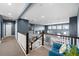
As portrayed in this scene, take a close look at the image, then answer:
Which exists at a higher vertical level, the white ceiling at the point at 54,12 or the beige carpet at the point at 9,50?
the white ceiling at the point at 54,12

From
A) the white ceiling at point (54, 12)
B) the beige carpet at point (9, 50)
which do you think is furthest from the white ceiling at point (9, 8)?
the beige carpet at point (9, 50)

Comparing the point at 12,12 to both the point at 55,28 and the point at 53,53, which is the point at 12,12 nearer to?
the point at 55,28

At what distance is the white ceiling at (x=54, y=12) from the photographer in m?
2.48

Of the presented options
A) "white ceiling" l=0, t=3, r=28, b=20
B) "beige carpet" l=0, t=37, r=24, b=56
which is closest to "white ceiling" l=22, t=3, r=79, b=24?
"white ceiling" l=0, t=3, r=28, b=20

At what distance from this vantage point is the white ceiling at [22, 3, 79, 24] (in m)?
2.48

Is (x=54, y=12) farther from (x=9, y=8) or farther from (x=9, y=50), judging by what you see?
(x=9, y=50)

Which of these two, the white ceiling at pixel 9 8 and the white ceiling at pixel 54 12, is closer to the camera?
the white ceiling at pixel 54 12

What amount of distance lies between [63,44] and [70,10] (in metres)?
0.94

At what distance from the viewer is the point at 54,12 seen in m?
2.93

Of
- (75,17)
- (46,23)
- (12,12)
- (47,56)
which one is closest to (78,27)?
(75,17)

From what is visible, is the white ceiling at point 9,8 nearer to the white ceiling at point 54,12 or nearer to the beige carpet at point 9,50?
the white ceiling at point 54,12

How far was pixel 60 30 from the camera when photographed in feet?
8.77

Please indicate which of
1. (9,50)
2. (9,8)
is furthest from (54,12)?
(9,50)

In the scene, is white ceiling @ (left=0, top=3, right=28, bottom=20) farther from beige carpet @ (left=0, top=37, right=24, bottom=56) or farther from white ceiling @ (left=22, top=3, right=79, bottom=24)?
beige carpet @ (left=0, top=37, right=24, bottom=56)
